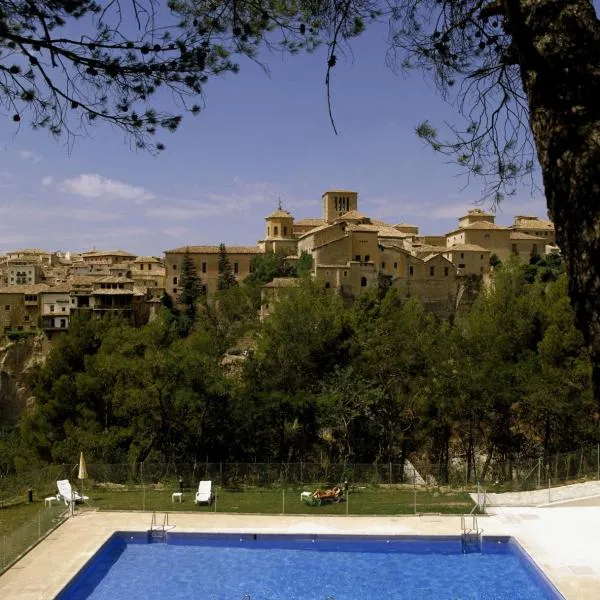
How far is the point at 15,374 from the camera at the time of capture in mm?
52844

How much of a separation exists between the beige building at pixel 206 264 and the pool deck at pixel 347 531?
4837 cm

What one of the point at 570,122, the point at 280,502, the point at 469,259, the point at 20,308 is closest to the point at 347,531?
the point at 280,502

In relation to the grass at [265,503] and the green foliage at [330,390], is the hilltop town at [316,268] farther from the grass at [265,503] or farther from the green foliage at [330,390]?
the grass at [265,503]

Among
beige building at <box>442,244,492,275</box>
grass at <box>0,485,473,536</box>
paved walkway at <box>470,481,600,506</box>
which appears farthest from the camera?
beige building at <box>442,244,492,275</box>

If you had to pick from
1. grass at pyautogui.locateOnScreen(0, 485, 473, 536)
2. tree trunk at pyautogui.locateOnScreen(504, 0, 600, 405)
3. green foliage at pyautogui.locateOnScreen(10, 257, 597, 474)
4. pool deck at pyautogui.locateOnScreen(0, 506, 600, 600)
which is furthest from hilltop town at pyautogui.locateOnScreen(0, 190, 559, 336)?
tree trunk at pyautogui.locateOnScreen(504, 0, 600, 405)

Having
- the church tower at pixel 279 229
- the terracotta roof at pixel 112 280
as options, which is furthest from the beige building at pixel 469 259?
the terracotta roof at pixel 112 280

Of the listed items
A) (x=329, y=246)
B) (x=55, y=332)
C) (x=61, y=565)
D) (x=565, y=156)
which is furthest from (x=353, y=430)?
(x=55, y=332)

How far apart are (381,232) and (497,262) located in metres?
10.3

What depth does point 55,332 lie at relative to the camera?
2137 inches

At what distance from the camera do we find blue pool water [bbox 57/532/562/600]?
11.5 meters

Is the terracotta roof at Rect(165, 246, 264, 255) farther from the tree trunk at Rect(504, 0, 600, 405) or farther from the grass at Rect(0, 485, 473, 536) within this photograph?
the tree trunk at Rect(504, 0, 600, 405)

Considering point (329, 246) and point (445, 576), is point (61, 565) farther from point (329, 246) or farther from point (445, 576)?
point (329, 246)

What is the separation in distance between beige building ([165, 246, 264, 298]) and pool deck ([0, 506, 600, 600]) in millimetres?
48371

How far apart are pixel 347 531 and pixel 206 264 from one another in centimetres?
5167
